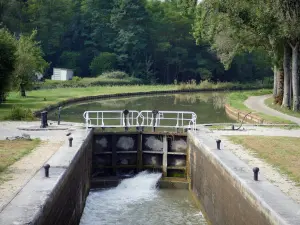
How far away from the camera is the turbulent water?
1692 cm

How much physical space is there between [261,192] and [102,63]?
239ft

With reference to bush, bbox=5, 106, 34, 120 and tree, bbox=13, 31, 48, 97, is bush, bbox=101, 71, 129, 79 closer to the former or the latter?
tree, bbox=13, 31, 48, 97

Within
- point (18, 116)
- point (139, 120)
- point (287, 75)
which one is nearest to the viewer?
point (18, 116)

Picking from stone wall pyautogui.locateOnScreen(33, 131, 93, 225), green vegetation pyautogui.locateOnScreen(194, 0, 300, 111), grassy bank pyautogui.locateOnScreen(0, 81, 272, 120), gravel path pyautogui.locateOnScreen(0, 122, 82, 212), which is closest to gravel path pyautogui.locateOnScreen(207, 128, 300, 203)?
stone wall pyautogui.locateOnScreen(33, 131, 93, 225)

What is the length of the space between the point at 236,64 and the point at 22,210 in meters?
85.9

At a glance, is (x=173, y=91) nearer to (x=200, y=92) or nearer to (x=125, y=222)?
(x=200, y=92)

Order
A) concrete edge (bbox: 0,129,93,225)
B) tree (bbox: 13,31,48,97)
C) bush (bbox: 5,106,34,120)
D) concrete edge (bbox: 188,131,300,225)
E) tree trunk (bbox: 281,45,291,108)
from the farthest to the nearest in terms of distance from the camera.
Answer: tree (bbox: 13,31,48,97), tree trunk (bbox: 281,45,291,108), bush (bbox: 5,106,34,120), concrete edge (bbox: 188,131,300,225), concrete edge (bbox: 0,129,93,225)

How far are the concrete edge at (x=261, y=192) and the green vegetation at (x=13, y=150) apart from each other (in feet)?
19.7

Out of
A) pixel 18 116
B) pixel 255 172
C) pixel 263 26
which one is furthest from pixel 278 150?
pixel 263 26

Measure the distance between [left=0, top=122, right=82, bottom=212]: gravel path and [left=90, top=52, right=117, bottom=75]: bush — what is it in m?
58.1

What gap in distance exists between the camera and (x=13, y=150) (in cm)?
1802

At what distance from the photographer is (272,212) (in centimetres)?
1045

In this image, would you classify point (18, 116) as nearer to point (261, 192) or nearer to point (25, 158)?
point (25, 158)

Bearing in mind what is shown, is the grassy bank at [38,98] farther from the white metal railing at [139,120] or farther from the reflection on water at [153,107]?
the white metal railing at [139,120]
